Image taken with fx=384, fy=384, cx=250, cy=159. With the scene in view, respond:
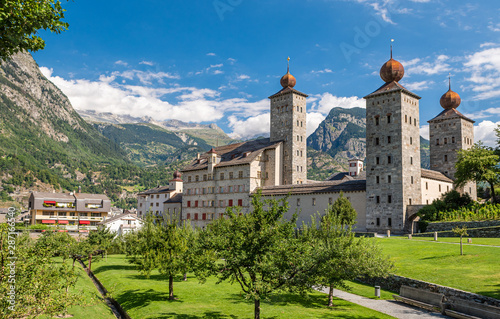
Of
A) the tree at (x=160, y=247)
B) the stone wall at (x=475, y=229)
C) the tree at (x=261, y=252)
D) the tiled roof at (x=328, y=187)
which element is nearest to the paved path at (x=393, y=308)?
the tree at (x=261, y=252)

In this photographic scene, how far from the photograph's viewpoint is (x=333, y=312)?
26.5 metres

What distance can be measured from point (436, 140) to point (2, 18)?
84845 millimetres

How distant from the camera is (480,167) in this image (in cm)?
5866

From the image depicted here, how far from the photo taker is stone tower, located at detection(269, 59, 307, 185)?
258 feet

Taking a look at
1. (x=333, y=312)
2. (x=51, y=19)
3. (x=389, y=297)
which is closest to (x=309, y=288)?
(x=333, y=312)

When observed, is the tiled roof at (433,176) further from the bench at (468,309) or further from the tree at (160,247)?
the tree at (160,247)

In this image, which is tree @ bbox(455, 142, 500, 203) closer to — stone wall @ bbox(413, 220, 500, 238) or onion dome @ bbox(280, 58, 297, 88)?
stone wall @ bbox(413, 220, 500, 238)

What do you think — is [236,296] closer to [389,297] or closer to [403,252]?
[389,297]

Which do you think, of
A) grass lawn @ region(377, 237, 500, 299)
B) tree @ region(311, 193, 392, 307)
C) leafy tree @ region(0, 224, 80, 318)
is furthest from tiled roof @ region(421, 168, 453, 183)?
leafy tree @ region(0, 224, 80, 318)

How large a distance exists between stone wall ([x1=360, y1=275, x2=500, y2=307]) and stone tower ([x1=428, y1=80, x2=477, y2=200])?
52.7 metres

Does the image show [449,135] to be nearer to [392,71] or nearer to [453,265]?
[392,71]

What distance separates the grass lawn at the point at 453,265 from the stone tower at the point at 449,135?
42.8 metres

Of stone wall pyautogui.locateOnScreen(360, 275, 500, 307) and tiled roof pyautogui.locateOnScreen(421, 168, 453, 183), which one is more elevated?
tiled roof pyautogui.locateOnScreen(421, 168, 453, 183)

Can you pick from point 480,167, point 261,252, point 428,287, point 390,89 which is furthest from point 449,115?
point 261,252
